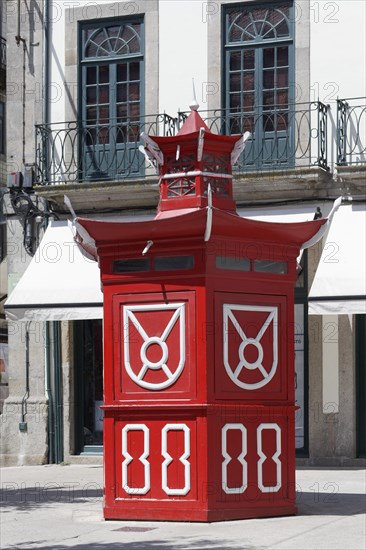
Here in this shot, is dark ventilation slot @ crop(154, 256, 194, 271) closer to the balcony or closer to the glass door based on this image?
the balcony

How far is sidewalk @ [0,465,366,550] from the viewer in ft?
35.0

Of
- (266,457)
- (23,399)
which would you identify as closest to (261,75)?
(23,399)

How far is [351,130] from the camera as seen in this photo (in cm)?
1889

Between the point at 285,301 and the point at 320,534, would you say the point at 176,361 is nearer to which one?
the point at 285,301

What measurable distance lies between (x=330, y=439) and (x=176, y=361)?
22.7 ft

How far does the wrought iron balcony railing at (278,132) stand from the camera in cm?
1906

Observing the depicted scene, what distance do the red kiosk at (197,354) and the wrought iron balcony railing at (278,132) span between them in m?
6.55

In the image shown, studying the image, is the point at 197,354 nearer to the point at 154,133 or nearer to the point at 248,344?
the point at 248,344

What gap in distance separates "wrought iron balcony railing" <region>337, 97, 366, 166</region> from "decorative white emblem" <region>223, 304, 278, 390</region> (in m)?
6.72

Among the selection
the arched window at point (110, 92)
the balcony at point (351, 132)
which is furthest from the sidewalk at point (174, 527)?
the arched window at point (110, 92)

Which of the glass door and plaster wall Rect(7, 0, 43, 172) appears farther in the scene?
plaster wall Rect(7, 0, 43, 172)

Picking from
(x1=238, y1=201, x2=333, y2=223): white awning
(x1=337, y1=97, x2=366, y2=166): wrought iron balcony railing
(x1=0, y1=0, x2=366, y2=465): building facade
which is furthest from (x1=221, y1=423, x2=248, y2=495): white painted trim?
(x1=337, y1=97, x2=366, y2=166): wrought iron balcony railing

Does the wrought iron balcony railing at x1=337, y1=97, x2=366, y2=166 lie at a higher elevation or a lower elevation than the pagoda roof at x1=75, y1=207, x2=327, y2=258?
Answer: higher

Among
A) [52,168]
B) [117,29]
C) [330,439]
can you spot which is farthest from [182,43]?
[330,439]
